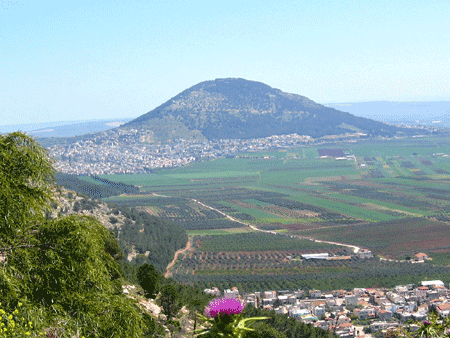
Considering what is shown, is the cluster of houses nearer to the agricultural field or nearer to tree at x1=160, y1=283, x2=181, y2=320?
the agricultural field

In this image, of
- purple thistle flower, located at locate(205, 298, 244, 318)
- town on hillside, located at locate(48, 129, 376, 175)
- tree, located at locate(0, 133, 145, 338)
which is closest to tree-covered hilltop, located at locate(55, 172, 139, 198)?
town on hillside, located at locate(48, 129, 376, 175)

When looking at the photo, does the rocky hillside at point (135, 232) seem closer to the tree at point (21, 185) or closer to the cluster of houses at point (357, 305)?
the cluster of houses at point (357, 305)

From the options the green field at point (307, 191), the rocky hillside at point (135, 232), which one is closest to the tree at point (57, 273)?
the rocky hillside at point (135, 232)

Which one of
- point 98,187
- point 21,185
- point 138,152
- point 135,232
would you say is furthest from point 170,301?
point 138,152

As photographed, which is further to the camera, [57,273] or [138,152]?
[138,152]

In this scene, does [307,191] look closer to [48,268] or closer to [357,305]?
[357,305]

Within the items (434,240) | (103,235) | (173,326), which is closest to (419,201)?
(434,240)
